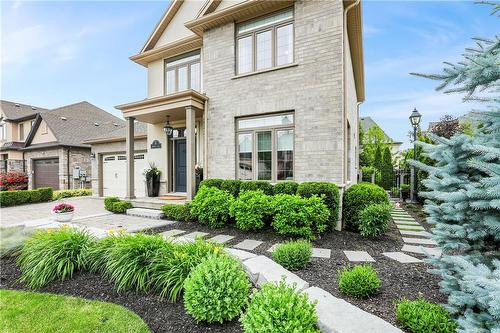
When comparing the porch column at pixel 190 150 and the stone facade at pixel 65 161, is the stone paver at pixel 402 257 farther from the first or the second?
the stone facade at pixel 65 161

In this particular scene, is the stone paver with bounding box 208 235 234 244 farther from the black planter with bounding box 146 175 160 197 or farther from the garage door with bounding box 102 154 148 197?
the garage door with bounding box 102 154 148 197

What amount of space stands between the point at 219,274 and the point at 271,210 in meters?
3.17

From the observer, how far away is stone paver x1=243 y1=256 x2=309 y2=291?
111 inches

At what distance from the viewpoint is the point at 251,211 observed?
226 inches

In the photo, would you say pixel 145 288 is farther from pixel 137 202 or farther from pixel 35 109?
pixel 35 109

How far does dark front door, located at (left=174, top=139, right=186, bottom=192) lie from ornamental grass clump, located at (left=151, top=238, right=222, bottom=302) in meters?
7.00

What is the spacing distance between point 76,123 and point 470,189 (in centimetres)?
2305

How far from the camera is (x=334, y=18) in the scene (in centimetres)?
641

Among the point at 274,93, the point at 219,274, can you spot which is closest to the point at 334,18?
the point at 274,93

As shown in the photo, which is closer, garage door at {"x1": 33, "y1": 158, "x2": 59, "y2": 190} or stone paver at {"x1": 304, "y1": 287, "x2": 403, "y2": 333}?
stone paver at {"x1": 304, "y1": 287, "x2": 403, "y2": 333}

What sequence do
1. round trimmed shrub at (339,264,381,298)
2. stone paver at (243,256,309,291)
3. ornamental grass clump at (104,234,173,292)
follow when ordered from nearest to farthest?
round trimmed shrub at (339,264,381,298) → stone paver at (243,256,309,291) → ornamental grass clump at (104,234,173,292)

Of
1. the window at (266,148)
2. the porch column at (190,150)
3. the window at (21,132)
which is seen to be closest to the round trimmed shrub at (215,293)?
the window at (266,148)

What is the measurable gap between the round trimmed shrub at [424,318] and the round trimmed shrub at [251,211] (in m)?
3.53

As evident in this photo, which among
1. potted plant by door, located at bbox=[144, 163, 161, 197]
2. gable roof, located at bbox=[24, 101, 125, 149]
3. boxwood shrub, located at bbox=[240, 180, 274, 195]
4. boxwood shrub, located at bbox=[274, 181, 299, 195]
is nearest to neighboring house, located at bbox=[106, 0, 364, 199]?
boxwood shrub, located at bbox=[274, 181, 299, 195]
